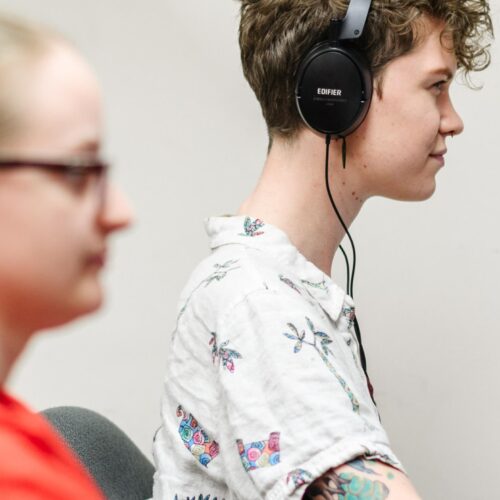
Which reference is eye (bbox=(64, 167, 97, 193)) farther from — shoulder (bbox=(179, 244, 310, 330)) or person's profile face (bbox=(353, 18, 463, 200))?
person's profile face (bbox=(353, 18, 463, 200))

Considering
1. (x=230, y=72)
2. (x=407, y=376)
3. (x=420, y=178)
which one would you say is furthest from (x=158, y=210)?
(x=420, y=178)

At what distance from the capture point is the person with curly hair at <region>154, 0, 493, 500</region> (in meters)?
0.82

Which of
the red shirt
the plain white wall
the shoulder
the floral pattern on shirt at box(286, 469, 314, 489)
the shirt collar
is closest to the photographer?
the red shirt

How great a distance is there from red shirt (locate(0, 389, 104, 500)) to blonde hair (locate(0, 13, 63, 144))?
0.16 meters

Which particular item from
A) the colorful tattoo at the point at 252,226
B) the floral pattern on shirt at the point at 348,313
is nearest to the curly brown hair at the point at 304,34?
the colorful tattoo at the point at 252,226

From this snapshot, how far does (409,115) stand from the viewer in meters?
1.05

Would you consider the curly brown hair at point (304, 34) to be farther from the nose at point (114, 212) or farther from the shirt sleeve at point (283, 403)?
the nose at point (114, 212)

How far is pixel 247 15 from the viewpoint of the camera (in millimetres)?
1140

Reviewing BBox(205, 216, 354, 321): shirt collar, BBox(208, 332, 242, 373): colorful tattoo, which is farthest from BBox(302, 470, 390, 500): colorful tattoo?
BBox(205, 216, 354, 321): shirt collar

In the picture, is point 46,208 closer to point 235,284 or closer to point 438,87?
point 235,284

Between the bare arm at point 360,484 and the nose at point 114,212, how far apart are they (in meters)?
0.42

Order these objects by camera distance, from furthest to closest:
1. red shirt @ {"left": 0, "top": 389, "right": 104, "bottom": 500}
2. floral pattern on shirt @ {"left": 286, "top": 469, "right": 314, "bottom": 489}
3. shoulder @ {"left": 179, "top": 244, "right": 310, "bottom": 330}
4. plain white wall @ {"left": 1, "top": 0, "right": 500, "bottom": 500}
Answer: plain white wall @ {"left": 1, "top": 0, "right": 500, "bottom": 500}
shoulder @ {"left": 179, "top": 244, "right": 310, "bottom": 330}
floral pattern on shirt @ {"left": 286, "top": 469, "right": 314, "bottom": 489}
red shirt @ {"left": 0, "top": 389, "right": 104, "bottom": 500}

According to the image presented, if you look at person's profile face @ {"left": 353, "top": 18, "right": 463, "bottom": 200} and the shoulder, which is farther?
person's profile face @ {"left": 353, "top": 18, "right": 463, "bottom": 200}

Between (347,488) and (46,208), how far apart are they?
1.55 feet
